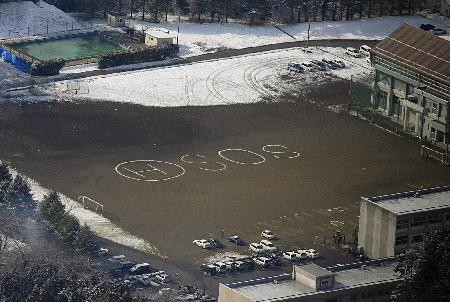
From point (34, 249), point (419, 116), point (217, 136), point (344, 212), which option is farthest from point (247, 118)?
point (34, 249)

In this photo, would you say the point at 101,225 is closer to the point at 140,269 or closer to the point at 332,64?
the point at 140,269

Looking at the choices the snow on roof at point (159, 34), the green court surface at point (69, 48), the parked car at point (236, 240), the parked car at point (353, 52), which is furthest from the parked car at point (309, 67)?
the parked car at point (236, 240)

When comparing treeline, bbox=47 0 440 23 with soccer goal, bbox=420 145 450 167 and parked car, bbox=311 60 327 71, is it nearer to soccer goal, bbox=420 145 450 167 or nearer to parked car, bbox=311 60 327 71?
parked car, bbox=311 60 327 71

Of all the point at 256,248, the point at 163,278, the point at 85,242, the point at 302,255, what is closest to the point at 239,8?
the point at 256,248

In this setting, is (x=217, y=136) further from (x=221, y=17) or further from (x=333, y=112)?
Result: (x=221, y=17)

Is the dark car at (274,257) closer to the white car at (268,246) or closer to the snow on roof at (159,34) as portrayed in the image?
the white car at (268,246)

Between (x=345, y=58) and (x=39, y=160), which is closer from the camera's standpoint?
(x=39, y=160)

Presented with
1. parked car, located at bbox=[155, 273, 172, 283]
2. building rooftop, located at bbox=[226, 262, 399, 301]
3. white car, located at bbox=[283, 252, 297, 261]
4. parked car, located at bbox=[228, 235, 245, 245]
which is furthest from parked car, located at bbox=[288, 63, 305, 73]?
building rooftop, located at bbox=[226, 262, 399, 301]
